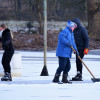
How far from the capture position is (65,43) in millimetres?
11422

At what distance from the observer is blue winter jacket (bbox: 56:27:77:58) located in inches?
452

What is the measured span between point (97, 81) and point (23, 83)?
2089mm

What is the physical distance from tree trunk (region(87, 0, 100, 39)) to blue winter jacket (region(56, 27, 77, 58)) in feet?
73.0

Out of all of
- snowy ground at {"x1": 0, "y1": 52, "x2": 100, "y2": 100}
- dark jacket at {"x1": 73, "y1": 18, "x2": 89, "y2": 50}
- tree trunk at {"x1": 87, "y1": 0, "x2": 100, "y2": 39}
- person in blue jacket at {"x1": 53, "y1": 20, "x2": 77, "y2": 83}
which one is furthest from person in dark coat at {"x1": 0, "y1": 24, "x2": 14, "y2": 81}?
tree trunk at {"x1": 87, "y1": 0, "x2": 100, "y2": 39}

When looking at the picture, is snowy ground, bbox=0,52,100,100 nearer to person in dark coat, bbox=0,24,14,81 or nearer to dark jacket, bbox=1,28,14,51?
person in dark coat, bbox=0,24,14,81

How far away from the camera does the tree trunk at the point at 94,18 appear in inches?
1329

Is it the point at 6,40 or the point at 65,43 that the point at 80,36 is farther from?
the point at 6,40

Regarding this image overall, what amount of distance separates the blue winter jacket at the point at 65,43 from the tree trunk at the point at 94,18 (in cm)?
2226
